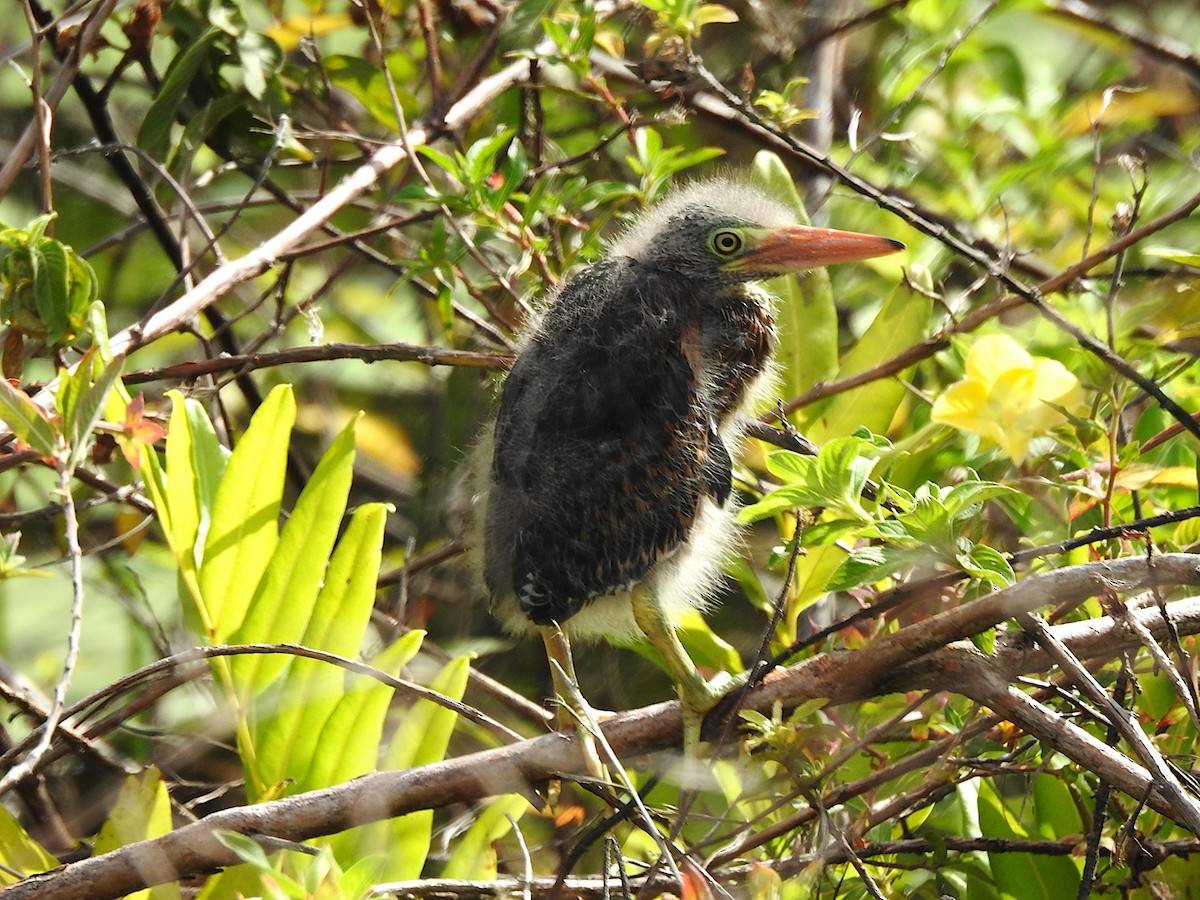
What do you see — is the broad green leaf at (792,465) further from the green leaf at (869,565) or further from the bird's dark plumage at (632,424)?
the bird's dark plumage at (632,424)

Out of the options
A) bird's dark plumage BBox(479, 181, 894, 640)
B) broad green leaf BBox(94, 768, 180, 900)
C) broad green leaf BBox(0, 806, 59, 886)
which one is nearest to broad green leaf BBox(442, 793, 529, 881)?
bird's dark plumage BBox(479, 181, 894, 640)

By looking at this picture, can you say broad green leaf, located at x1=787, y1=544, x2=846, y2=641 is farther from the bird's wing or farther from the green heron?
the bird's wing

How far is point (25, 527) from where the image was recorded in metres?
3.16

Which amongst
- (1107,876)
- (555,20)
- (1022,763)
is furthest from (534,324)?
(1107,876)

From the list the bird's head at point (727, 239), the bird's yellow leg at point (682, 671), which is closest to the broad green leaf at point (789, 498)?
the bird's yellow leg at point (682, 671)

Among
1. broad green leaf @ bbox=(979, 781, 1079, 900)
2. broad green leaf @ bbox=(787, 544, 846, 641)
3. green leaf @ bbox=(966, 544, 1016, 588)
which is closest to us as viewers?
green leaf @ bbox=(966, 544, 1016, 588)

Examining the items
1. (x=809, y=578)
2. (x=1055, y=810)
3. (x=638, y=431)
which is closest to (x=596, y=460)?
(x=638, y=431)

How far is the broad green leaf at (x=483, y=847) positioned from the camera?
1909mm

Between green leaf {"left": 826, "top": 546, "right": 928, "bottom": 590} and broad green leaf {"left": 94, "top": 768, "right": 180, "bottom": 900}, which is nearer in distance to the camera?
green leaf {"left": 826, "top": 546, "right": 928, "bottom": 590}

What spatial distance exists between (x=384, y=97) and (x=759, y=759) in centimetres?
180

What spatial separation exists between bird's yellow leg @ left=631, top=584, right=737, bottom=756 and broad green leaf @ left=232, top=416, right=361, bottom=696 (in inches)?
17.8

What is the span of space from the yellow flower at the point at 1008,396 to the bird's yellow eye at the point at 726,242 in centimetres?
57

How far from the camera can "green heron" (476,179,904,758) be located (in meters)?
1.95

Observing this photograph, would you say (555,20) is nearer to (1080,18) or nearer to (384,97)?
(384,97)
